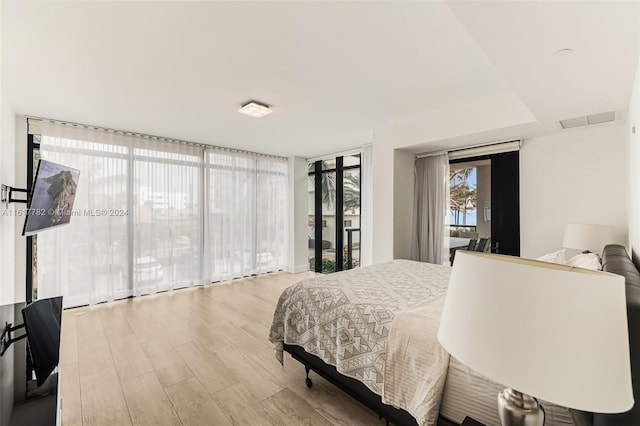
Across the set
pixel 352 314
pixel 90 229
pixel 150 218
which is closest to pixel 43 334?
pixel 352 314

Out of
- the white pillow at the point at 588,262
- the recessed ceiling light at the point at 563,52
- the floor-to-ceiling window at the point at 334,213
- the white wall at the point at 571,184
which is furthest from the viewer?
the floor-to-ceiling window at the point at 334,213

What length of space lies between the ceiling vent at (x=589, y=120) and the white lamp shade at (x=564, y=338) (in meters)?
2.77

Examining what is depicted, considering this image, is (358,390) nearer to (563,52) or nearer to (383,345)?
(383,345)

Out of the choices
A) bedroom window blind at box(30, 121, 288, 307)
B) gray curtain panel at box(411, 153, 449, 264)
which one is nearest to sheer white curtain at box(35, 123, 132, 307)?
bedroom window blind at box(30, 121, 288, 307)

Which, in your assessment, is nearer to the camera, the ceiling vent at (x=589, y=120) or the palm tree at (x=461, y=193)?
the ceiling vent at (x=589, y=120)

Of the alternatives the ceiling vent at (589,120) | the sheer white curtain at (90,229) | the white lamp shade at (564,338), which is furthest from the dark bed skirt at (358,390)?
the sheer white curtain at (90,229)

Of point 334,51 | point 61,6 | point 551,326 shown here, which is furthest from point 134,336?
point 551,326

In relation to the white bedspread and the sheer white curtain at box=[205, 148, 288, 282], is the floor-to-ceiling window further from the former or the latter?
the white bedspread

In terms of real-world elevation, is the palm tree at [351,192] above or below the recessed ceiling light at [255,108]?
below

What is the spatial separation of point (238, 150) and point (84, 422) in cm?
438

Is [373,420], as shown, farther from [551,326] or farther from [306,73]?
[306,73]

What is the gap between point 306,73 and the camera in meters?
2.39

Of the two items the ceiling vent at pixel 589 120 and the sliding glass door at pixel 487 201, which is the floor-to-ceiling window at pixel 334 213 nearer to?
the sliding glass door at pixel 487 201

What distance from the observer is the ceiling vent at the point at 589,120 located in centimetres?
248
